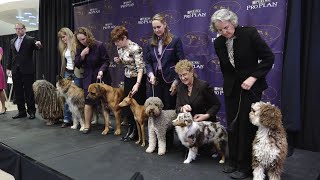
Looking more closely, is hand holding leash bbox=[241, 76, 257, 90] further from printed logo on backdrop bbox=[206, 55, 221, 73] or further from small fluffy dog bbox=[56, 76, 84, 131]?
small fluffy dog bbox=[56, 76, 84, 131]

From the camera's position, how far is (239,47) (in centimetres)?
226

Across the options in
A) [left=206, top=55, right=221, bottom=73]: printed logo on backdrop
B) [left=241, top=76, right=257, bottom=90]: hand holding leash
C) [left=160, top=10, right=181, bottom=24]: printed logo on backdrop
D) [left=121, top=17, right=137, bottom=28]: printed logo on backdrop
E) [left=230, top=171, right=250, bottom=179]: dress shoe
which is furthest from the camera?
[left=121, top=17, right=137, bottom=28]: printed logo on backdrop

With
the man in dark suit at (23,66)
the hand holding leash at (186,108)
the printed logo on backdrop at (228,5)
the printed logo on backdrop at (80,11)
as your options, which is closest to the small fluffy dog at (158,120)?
the hand holding leash at (186,108)

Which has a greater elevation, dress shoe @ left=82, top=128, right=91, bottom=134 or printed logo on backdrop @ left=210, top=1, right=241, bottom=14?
printed logo on backdrop @ left=210, top=1, right=241, bottom=14

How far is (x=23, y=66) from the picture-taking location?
15.6 feet

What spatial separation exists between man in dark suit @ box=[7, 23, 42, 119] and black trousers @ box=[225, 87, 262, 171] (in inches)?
140

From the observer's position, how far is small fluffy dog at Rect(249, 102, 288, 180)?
2.10 m

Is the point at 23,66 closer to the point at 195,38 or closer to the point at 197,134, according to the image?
the point at 195,38

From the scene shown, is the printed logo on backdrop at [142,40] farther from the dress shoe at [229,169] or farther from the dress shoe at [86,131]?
the dress shoe at [229,169]

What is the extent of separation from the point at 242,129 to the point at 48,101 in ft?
9.71

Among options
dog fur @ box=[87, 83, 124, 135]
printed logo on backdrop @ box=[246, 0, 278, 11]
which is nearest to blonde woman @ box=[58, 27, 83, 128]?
dog fur @ box=[87, 83, 124, 135]

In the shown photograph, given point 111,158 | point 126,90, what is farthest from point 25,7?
point 111,158

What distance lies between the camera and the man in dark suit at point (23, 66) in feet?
15.5

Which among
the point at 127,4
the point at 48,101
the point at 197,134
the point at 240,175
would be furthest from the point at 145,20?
the point at 240,175
